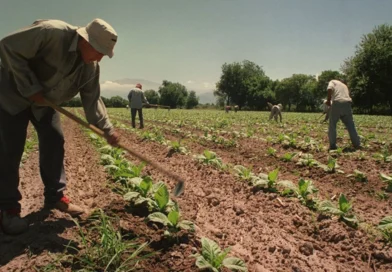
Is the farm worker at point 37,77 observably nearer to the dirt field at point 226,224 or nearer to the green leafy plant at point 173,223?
the dirt field at point 226,224

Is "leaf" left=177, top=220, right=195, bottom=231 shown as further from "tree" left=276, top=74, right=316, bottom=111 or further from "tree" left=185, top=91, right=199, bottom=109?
"tree" left=185, top=91, right=199, bottom=109

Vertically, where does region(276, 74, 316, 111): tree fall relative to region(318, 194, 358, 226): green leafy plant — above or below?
above

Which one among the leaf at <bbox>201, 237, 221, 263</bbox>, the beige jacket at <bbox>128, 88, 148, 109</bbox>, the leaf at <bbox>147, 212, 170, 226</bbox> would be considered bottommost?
the leaf at <bbox>201, 237, 221, 263</bbox>

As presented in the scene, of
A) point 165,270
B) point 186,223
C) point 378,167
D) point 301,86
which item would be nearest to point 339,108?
point 378,167

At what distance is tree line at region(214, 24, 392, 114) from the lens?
133 feet

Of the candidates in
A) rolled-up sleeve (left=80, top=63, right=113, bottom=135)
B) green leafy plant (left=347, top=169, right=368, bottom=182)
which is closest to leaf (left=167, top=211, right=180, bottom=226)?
rolled-up sleeve (left=80, top=63, right=113, bottom=135)

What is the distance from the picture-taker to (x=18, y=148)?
3098mm

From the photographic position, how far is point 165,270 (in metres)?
2.64

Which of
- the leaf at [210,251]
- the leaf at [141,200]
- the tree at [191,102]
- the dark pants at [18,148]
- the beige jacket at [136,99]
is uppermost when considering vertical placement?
the tree at [191,102]

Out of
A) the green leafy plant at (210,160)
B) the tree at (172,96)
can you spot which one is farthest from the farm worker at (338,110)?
the tree at (172,96)

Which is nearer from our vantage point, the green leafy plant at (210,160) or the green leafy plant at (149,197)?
the green leafy plant at (149,197)

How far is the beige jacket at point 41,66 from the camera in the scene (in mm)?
2738

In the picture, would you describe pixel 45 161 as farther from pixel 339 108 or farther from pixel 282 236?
pixel 339 108

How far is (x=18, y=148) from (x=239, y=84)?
88.0 meters
